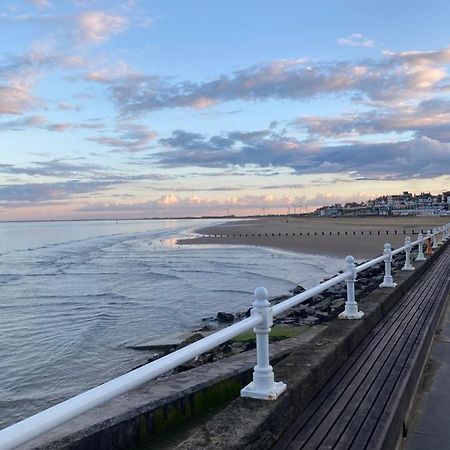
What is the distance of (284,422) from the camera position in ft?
12.1

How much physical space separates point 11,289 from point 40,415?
24.6 m

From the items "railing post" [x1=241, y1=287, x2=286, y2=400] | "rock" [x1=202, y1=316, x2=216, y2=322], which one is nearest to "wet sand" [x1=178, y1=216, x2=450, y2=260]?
"rock" [x1=202, y1=316, x2=216, y2=322]

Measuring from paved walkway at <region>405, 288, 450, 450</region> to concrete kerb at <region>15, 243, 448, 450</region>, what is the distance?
0.85 meters

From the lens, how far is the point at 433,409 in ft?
15.3

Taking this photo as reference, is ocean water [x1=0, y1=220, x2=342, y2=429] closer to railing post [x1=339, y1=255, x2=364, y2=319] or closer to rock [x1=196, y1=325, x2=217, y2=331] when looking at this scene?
rock [x1=196, y1=325, x2=217, y2=331]

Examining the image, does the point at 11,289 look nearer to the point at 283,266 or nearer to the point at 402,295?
the point at 283,266

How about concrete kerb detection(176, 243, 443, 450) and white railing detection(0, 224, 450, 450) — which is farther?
concrete kerb detection(176, 243, 443, 450)

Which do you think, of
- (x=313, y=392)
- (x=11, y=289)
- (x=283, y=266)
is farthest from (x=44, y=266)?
(x=313, y=392)

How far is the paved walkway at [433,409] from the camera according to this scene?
4031mm

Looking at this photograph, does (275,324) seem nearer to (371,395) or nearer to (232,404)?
(371,395)

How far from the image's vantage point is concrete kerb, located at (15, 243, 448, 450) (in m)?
3.35

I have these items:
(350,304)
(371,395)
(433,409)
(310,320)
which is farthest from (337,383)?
(310,320)

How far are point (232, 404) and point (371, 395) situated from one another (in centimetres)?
131

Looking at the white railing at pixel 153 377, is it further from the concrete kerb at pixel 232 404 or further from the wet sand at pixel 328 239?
the wet sand at pixel 328 239
